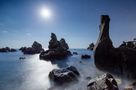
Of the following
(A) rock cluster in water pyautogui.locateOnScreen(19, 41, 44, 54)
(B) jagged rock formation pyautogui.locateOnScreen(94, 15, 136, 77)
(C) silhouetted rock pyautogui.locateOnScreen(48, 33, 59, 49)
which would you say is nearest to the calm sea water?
(B) jagged rock formation pyautogui.locateOnScreen(94, 15, 136, 77)

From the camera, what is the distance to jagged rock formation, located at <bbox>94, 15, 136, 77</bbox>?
37.4 meters

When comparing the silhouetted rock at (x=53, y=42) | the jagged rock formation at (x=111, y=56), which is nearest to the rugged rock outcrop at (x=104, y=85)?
the jagged rock formation at (x=111, y=56)

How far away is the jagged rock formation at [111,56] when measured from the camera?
123 ft

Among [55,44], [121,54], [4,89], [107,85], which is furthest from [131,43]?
[55,44]

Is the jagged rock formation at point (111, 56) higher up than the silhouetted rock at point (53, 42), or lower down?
lower down

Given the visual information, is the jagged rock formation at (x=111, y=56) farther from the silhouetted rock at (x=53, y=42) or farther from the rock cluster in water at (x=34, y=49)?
the rock cluster in water at (x=34, y=49)

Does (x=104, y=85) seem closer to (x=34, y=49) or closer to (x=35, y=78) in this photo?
(x=35, y=78)

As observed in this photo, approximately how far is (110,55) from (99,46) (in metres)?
4.55

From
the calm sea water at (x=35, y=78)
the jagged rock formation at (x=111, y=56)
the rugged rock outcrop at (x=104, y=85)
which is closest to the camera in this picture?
the rugged rock outcrop at (x=104, y=85)

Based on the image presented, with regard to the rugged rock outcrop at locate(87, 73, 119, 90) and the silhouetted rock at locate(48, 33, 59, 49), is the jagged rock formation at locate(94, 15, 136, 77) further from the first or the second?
the silhouetted rock at locate(48, 33, 59, 49)

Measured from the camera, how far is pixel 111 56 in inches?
1622

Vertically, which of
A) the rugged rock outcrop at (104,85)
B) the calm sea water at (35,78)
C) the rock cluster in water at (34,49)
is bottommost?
the calm sea water at (35,78)

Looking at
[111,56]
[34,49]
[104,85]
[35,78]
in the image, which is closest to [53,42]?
[34,49]

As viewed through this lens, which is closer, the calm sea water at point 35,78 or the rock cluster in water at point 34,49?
the calm sea water at point 35,78
